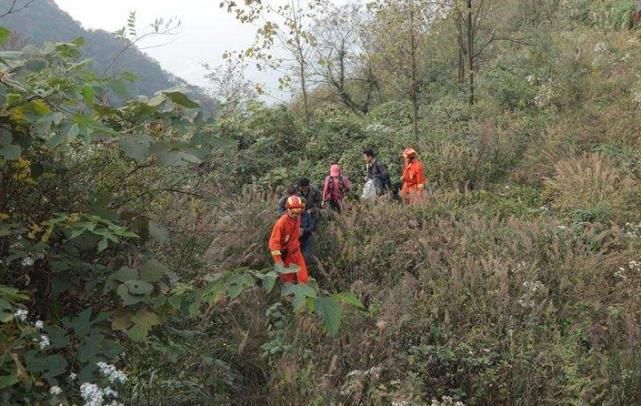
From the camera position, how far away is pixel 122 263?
9.12ft

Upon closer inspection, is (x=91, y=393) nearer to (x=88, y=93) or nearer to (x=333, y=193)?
(x=88, y=93)

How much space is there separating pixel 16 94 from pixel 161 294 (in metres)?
1.02

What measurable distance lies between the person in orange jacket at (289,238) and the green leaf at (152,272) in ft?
13.8

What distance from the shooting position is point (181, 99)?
2.47m

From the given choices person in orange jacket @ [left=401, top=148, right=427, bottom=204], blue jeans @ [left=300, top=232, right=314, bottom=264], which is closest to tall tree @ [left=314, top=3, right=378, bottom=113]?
person in orange jacket @ [left=401, top=148, right=427, bottom=204]

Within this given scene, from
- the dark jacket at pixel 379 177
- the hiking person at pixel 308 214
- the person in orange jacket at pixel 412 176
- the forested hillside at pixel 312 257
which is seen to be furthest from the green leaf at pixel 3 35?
the dark jacket at pixel 379 177

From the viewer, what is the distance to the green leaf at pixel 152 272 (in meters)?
2.41

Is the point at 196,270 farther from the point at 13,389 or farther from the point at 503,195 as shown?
the point at 503,195

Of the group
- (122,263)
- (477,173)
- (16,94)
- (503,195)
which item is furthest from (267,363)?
(477,173)

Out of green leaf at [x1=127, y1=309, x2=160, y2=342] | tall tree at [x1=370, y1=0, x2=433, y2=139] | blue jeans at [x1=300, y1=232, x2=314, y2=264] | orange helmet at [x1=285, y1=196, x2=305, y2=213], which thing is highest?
tall tree at [x1=370, y1=0, x2=433, y2=139]

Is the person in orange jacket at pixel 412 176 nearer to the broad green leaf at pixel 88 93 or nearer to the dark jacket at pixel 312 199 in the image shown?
the dark jacket at pixel 312 199

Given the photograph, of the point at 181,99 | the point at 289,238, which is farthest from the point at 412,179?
the point at 181,99

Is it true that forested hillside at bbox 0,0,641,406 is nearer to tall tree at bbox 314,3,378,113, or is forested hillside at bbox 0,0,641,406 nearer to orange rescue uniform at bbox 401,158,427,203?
orange rescue uniform at bbox 401,158,427,203

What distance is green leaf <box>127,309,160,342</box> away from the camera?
89.2 inches
